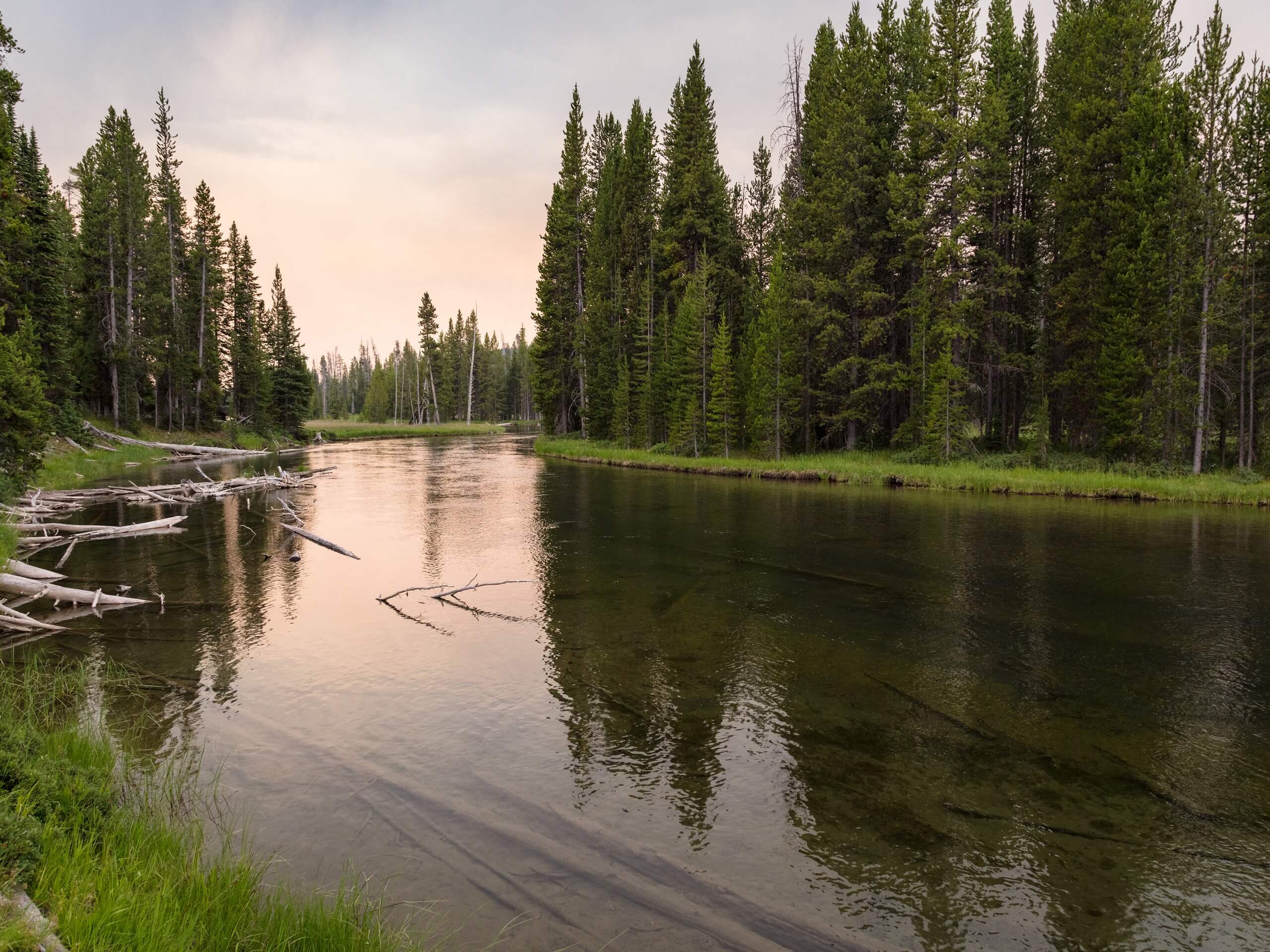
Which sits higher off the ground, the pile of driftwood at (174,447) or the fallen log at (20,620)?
the pile of driftwood at (174,447)

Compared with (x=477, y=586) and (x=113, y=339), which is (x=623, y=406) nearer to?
(x=113, y=339)

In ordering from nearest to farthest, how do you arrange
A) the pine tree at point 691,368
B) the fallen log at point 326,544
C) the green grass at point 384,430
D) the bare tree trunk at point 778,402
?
the fallen log at point 326,544 → the bare tree trunk at point 778,402 → the pine tree at point 691,368 → the green grass at point 384,430

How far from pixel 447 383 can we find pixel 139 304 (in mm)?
69610

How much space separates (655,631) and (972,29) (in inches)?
1602

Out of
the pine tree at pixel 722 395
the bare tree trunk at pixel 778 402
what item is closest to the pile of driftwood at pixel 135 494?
the pine tree at pixel 722 395

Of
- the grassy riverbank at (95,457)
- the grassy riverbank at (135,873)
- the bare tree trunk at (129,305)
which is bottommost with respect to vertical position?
the grassy riverbank at (135,873)

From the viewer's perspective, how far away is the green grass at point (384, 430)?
9212 cm

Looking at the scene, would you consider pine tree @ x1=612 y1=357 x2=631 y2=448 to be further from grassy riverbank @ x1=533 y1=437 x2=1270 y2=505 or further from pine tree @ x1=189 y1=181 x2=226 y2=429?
pine tree @ x1=189 y1=181 x2=226 y2=429

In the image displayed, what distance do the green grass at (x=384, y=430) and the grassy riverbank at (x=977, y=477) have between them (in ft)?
190

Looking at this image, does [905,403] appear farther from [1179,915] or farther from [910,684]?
[1179,915]

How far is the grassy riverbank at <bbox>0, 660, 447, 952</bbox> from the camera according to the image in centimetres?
388

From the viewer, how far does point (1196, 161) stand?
31734 millimetres

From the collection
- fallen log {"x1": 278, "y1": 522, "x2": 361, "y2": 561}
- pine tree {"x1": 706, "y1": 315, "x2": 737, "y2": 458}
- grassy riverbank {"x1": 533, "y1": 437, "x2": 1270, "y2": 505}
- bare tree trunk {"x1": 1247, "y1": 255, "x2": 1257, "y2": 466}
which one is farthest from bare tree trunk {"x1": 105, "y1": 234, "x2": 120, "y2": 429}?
bare tree trunk {"x1": 1247, "y1": 255, "x2": 1257, "y2": 466}

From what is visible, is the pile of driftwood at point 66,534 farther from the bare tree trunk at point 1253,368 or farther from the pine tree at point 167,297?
the bare tree trunk at point 1253,368
